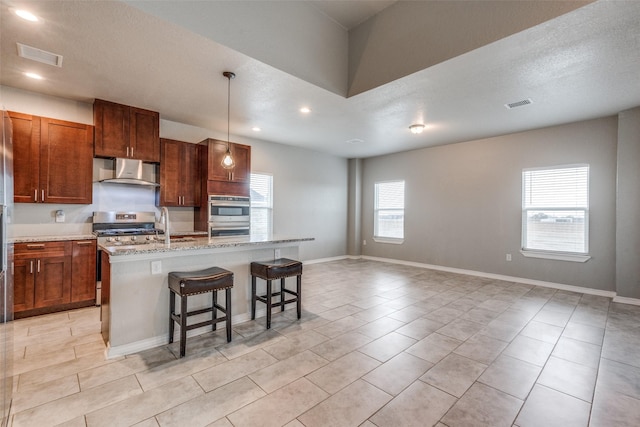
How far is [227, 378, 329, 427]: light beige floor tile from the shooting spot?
5.81 ft

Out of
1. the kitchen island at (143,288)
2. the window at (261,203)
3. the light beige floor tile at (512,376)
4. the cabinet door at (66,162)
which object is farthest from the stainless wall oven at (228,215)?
the light beige floor tile at (512,376)

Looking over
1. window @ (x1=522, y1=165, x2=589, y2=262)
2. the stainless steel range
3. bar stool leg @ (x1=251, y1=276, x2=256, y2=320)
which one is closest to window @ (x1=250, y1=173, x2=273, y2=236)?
the stainless steel range

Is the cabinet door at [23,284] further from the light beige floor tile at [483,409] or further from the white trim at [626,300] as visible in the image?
the white trim at [626,300]

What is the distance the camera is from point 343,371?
7.65 feet

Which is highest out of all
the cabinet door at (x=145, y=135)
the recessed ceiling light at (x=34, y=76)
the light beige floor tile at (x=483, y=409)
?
the recessed ceiling light at (x=34, y=76)

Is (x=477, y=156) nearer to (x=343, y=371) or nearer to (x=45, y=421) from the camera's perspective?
(x=343, y=371)

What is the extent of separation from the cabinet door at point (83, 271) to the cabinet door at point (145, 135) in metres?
1.35

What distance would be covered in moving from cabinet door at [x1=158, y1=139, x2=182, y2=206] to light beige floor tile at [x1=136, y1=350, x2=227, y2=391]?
2886 millimetres

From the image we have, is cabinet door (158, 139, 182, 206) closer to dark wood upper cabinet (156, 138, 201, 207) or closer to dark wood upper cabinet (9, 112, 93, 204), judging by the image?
dark wood upper cabinet (156, 138, 201, 207)

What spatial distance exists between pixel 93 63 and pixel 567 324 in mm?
5873

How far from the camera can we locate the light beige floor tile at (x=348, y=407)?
5.84ft

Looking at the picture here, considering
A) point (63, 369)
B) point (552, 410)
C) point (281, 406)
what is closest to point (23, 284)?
point (63, 369)

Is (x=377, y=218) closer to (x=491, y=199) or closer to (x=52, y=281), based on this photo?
(x=491, y=199)

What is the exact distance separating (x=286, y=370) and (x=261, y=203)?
4200mm
